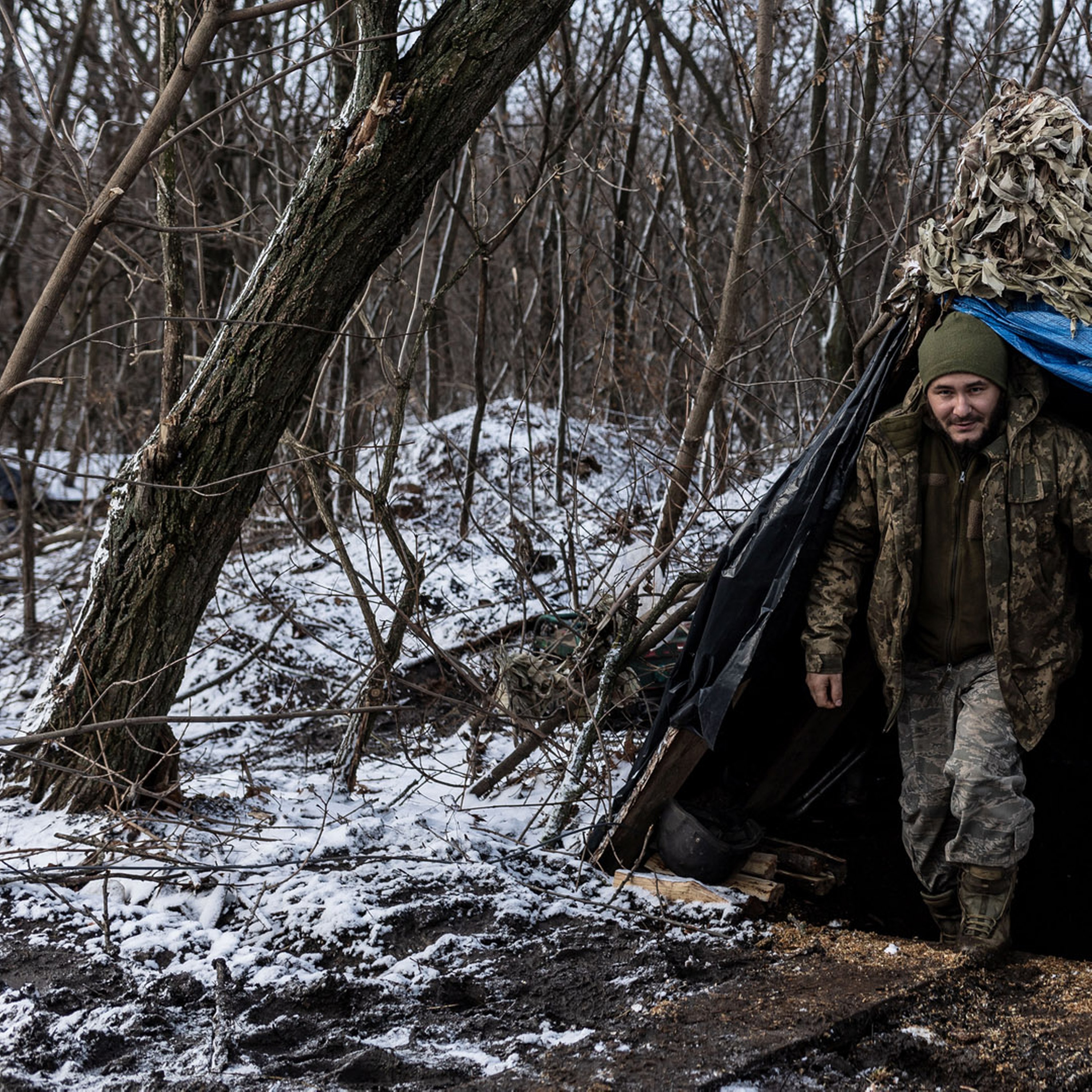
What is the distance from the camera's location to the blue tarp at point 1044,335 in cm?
292

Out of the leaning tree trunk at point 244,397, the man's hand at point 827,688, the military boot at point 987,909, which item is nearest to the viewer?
the military boot at point 987,909

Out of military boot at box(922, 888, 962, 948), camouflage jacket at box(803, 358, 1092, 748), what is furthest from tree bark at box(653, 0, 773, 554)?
military boot at box(922, 888, 962, 948)

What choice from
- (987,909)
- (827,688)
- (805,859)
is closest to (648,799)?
(805,859)

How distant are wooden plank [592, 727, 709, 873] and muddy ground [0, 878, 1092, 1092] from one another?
45 centimetres

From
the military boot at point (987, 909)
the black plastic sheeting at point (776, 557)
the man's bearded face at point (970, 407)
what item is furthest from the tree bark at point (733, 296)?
the military boot at point (987, 909)

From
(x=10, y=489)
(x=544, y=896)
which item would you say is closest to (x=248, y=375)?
(x=544, y=896)

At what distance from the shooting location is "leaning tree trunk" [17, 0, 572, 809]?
10.9 feet

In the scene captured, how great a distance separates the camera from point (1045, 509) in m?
2.91

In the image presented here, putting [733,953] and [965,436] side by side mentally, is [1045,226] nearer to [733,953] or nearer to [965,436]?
[965,436]

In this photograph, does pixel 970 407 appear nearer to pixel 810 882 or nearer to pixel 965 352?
pixel 965 352

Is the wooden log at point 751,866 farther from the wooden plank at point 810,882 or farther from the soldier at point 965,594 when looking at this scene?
the soldier at point 965,594

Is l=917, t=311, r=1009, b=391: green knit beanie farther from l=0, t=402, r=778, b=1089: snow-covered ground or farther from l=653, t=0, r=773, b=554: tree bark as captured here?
l=653, t=0, r=773, b=554: tree bark

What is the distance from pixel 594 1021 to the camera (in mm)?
2666

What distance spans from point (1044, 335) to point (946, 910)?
1.83 meters
